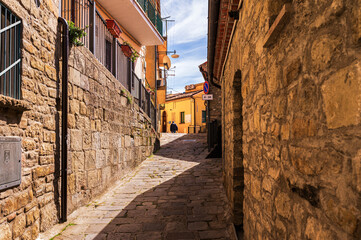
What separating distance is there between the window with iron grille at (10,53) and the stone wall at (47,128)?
70mm

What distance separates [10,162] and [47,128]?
2.71 feet

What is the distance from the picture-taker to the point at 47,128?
330 centimetres

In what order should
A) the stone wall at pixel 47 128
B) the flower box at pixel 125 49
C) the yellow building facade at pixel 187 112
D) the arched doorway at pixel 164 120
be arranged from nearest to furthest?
the stone wall at pixel 47 128
the flower box at pixel 125 49
the yellow building facade at pixel 187 112
the arched doorway at pixel 164 120

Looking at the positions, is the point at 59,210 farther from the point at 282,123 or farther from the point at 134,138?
the point at 134,138

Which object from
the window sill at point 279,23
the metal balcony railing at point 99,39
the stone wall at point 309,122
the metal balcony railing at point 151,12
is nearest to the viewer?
the stone wall at point 309,122

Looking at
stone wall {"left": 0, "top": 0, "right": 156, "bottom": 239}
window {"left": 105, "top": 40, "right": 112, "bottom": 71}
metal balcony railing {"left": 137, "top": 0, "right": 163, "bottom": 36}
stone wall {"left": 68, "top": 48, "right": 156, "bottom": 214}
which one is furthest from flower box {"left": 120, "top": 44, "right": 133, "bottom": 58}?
metal balcony railing {"left": 137, "top": 0, "right": 163, "bottom": 36}

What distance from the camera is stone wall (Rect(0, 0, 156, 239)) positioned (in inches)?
105

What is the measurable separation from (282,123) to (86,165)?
3.70m

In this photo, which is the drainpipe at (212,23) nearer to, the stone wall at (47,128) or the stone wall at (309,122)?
the stone wall at (309,122)

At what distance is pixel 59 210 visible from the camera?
3.53 meters

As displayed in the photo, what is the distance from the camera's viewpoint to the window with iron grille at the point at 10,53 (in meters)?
2.54

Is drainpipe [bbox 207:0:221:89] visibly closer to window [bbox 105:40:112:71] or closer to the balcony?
window [bbox 105:40:112:71]

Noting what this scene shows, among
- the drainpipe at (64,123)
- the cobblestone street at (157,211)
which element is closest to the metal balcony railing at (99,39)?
the drainpipe at (64,123)

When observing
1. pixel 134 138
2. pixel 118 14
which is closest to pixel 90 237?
pixel 134 138
